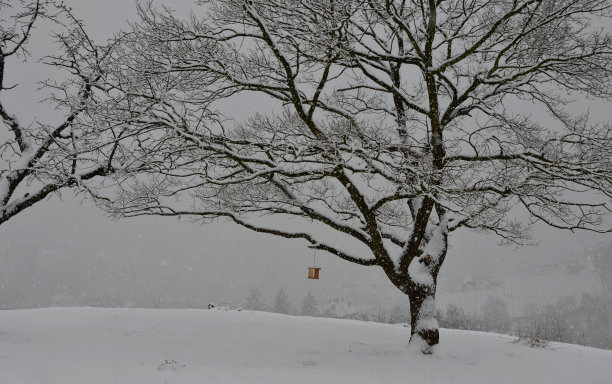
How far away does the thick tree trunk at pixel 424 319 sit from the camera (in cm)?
715

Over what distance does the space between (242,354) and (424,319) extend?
10.6 feet

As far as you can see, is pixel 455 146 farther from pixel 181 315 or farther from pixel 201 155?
pixel 181 315

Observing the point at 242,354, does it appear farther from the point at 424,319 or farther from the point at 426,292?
the point at 426,292

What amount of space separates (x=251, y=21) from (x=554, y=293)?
6543 inches

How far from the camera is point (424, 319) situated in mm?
7281

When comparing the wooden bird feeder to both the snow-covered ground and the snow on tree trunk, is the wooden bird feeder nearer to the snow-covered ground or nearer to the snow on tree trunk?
the snow-covered ground

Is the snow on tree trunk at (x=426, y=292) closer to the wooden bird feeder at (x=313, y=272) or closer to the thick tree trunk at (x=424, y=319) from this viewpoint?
the thick tree trunk at (x=424, y=319)

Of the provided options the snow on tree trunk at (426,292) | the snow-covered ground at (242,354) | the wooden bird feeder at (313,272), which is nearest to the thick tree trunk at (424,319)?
the snow on tree trunk at (426,292)

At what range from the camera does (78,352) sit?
576 centimetres

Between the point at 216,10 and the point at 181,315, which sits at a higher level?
the point at 216,10

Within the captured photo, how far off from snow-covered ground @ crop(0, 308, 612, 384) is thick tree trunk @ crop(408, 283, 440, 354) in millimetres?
264

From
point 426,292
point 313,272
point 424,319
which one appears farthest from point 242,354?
point 426,292

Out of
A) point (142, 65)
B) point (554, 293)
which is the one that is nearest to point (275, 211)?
point (142, 65)

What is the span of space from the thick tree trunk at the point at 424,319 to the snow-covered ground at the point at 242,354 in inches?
10.4
